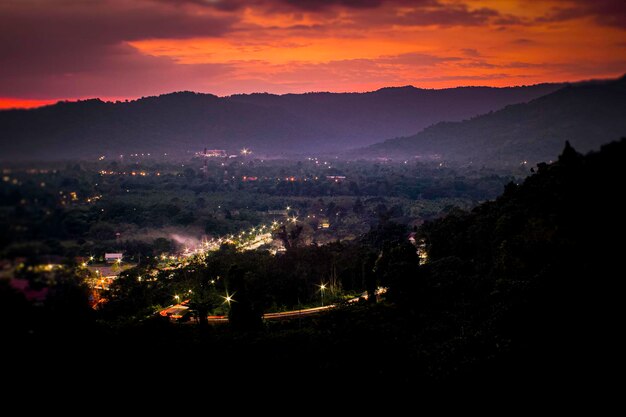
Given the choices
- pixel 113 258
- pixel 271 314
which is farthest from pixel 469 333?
pixel 113 258

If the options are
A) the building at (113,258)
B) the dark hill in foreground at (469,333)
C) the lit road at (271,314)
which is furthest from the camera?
the building at (113,258)

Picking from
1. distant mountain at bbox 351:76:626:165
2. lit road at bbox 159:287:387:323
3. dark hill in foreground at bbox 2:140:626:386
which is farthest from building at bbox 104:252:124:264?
distant mountain at bbox 351:76:626:165

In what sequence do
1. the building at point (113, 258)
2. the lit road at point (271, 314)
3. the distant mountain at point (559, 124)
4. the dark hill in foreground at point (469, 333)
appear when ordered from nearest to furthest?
the dark hill in foreground at point (469, 333) → the distant mountain at point (559, 124) → the lit road at point (271, 314) → the building at point (113, 258)

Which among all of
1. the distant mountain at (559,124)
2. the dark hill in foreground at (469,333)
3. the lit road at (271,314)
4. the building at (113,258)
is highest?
the distant mountain at (559,124)

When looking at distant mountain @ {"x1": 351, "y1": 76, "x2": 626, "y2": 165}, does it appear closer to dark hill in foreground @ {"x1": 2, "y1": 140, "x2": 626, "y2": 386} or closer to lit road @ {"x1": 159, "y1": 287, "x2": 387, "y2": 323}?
dark hill in foreground @ {"x1": 2, "y1": 140, "x2": 626, "y2": 386}

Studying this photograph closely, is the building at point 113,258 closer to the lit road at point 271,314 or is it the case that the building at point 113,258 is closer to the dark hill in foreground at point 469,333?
the lit road at point 271,314

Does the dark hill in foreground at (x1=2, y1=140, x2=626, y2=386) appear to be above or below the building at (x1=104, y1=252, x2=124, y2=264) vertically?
above

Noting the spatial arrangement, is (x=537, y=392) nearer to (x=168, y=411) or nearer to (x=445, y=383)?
(x=445, y=383)

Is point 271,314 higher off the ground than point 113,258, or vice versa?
→ point 113,258

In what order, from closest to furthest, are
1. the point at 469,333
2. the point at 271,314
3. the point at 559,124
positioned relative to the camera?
the point at 469,333 → the point at 271,314 → the point at 559,124

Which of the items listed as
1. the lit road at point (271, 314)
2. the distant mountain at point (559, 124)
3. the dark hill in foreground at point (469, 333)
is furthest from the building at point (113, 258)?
the distant mountain at point (559, 124)

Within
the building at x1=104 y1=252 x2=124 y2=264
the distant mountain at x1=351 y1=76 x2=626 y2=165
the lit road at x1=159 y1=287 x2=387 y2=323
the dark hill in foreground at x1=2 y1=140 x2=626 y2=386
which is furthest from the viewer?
the building at x1=104 y1=252 x2=124 y2=264

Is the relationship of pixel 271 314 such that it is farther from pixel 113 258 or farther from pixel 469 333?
pixel 113 258
